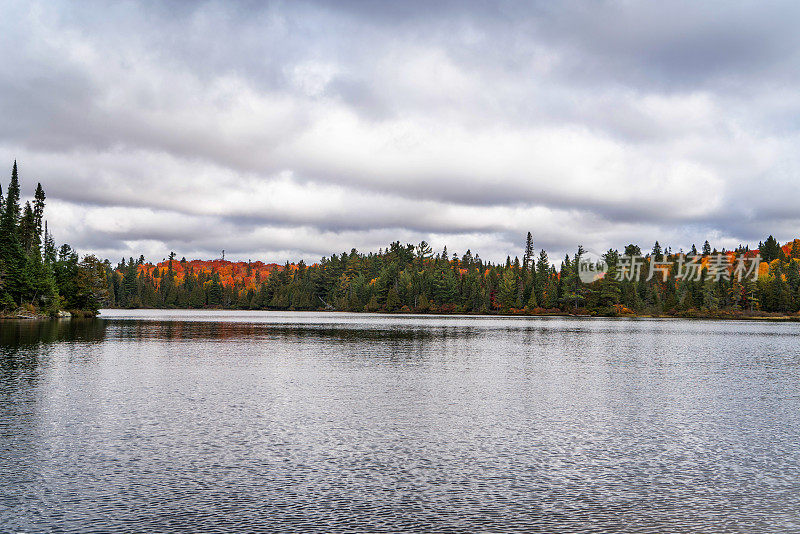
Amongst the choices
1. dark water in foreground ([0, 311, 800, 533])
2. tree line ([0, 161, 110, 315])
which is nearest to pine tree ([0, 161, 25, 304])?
tree line ([0, 161, 110, 315])

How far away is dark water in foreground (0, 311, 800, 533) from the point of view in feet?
48.2

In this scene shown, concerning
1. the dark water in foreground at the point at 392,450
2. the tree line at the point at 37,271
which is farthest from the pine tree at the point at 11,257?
the dark water in foreground at the point at 392,450

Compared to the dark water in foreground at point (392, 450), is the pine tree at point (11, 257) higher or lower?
higher

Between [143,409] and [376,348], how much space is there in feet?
122

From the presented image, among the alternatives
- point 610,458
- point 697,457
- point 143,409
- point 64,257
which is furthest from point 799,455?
point 64,257

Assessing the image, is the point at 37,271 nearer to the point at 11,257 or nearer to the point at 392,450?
the point at 11,257

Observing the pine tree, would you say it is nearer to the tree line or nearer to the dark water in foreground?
the tree line

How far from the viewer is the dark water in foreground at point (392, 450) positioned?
14695 mm

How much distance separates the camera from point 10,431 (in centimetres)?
2267

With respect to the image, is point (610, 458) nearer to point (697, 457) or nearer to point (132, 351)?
point (697, 457)

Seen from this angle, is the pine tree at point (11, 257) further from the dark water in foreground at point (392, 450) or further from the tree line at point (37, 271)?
the dark water in foreground at point (392, 450)

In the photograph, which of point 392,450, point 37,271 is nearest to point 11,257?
point 37,271

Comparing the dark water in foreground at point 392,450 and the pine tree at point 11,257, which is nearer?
the dark water in foreground at point 392,450

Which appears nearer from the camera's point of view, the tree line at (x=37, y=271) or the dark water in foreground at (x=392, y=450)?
the dark water in foreground at (x=392, y=450)
